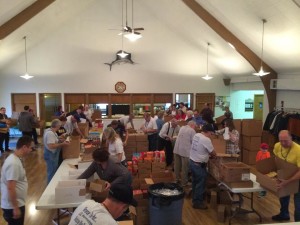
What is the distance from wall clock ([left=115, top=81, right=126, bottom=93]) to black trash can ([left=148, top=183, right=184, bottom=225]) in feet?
25.9

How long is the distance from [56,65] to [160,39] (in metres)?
Result: 4.36

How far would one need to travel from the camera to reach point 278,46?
23.0ft

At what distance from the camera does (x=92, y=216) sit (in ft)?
5.36

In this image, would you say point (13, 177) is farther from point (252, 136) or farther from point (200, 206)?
point (252, 136)

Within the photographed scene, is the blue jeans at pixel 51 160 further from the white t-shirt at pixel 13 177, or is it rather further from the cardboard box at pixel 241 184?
the cardboard box at pixel 241 184

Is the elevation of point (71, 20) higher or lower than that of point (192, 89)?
higher

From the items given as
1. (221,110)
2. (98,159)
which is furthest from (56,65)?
(98,159)

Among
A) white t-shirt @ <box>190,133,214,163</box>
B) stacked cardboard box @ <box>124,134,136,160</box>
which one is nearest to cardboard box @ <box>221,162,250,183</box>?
white t-shirt @ <box>190,133,214,163</box>

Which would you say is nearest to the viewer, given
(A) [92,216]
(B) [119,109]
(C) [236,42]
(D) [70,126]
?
(A) [92,216]

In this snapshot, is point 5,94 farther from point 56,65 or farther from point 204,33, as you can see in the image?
point 204,33

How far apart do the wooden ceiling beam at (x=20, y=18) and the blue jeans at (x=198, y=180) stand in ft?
17.7

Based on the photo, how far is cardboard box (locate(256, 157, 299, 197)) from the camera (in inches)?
136

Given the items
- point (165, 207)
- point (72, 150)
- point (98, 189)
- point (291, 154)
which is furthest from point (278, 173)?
point (72, 150)

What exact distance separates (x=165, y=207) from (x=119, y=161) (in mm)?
999
